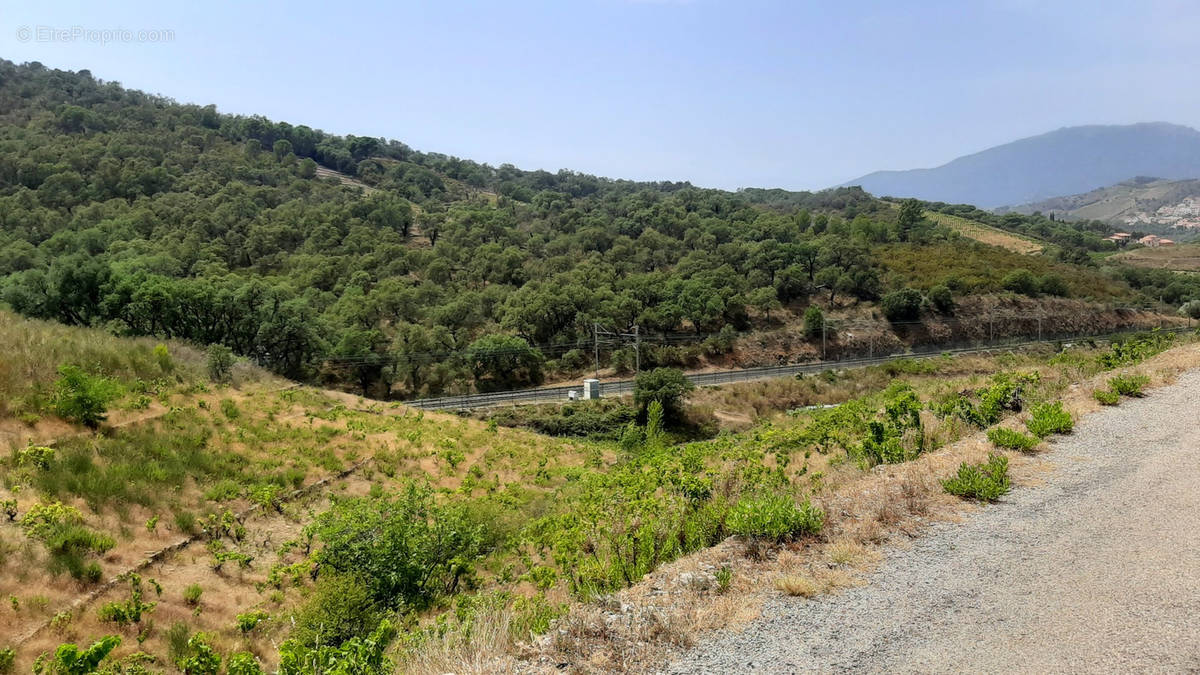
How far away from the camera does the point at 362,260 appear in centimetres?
6475

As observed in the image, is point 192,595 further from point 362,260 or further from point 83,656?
point 362,260

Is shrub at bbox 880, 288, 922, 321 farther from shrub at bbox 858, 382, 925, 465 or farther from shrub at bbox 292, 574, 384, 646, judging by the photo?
shrub at bbox 292, 574, 384, 646

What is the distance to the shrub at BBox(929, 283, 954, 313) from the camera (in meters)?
61.8

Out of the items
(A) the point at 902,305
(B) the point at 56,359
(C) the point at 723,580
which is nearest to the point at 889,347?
(A) the point at 902,305

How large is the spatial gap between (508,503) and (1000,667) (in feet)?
37.6

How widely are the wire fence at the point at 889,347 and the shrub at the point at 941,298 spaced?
2.17 m

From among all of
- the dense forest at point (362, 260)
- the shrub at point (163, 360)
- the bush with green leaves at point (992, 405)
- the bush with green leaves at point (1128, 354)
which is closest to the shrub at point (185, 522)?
the shrub at point (163, 360)

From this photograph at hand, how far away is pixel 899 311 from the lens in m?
61.1

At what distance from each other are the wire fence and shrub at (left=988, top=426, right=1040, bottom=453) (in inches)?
1369

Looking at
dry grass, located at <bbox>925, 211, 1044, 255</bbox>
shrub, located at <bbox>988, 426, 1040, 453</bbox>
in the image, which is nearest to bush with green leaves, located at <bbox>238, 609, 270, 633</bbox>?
shrub, located at <bbox>988, 426, 1040, 453</bbox>

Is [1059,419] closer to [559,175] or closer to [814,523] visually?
[814,523]

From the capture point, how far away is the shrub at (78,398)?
44.1ft

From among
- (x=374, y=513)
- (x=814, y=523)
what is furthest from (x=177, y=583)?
(x=814, y=523)

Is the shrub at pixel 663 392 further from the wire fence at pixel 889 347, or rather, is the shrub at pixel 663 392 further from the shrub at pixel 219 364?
the shrub at pixel 219 364
